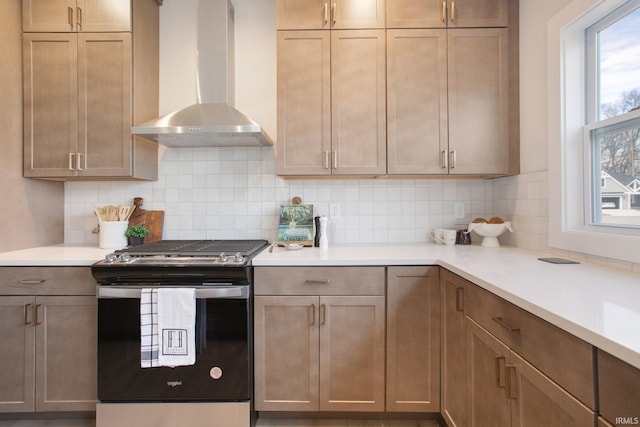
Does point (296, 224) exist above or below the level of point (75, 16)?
below

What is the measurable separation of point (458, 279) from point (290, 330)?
2.99 ft

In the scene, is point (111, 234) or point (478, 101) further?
point (111, 234)

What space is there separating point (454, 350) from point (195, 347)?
4.24 feet

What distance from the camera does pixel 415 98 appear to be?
213 centimetres

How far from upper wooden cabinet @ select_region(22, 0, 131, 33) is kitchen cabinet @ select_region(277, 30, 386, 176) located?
1056mm

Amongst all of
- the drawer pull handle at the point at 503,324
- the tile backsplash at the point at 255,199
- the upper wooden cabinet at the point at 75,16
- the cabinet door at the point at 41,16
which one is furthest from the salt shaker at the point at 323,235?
the cabinet door at the point at 41,16

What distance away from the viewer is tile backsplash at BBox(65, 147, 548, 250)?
2.50m

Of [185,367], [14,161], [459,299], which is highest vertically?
[14,161]

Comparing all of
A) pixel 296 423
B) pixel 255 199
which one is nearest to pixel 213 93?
pixel 255 199

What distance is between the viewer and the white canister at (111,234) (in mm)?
2240

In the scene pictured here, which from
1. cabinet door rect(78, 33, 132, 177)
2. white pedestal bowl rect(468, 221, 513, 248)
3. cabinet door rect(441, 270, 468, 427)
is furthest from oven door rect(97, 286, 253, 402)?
white pedestal bowl rect(468, 221, 513, 248)

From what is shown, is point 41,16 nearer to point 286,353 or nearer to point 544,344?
point 286,353

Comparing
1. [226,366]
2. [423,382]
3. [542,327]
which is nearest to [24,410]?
[226,366]

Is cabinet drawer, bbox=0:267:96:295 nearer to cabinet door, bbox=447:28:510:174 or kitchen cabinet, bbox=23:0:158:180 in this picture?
kitchen cabinet, bbox=23:0:158:180
